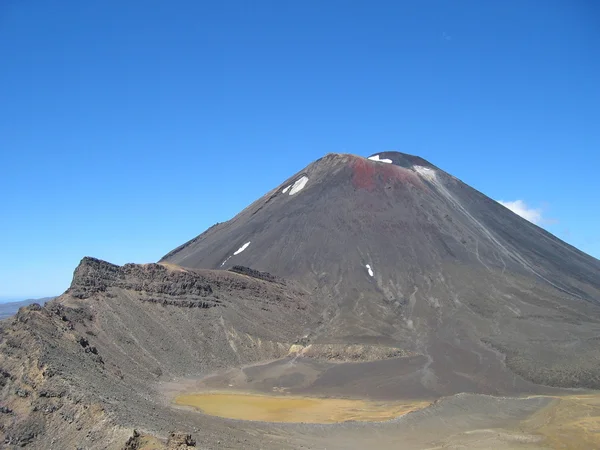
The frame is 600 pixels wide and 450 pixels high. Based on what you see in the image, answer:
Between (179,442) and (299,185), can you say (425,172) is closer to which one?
(299,185)

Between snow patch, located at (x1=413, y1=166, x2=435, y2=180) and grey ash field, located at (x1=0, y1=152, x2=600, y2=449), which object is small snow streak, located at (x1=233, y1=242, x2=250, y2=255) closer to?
grey ash field, located at (x1=0, y1=152, x2=600, y2=449)

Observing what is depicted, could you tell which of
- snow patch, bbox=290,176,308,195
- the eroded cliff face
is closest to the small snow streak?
the eroded cliff face

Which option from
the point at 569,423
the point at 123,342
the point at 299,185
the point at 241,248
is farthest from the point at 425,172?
the point at 569,423

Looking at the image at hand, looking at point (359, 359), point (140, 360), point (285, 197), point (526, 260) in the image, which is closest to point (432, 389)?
point (359, 359)

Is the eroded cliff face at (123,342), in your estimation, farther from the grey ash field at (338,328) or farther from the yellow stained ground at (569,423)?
the yellow stained ground at (569,423)

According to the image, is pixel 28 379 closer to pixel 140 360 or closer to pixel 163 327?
pixel 140 360

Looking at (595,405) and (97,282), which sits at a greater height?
(97,282)

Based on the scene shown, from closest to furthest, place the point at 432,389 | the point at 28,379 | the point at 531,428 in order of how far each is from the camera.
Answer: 1. the point at 28,379
2. the point at 531,428
3. the point at 432,389
